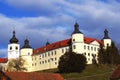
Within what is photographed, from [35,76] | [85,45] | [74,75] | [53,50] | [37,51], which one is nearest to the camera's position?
[35,76]

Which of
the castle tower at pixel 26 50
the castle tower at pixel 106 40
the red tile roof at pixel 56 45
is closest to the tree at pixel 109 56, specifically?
the castle tower at pixel 106 40

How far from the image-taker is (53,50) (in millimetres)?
A: 152875

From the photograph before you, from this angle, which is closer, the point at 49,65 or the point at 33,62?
the point at 49,65

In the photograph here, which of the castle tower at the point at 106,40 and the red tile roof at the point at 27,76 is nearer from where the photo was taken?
the red tile roof at the point at 27,76

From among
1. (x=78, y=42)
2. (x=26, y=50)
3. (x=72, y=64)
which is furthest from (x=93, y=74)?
(x=26, y=50)

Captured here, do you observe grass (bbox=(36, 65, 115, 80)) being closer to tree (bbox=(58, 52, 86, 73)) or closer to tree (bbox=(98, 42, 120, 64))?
tree (bbox=(58, 52, 86, 73))

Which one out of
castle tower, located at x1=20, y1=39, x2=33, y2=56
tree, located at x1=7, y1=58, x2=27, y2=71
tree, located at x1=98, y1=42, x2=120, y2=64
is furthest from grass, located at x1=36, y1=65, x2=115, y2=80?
castle tower, located at x1=20, y1=39, x2=33, y2=56

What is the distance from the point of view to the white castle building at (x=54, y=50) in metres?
142

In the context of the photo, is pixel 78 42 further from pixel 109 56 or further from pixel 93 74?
pixel 93 74

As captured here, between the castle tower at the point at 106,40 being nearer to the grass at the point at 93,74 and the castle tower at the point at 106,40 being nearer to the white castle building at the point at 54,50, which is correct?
the white castle building at the point at 54,50

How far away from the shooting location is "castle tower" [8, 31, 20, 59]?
16588 centimetres

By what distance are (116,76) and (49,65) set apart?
8405 centimetres

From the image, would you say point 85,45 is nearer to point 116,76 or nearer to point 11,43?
point 11,43

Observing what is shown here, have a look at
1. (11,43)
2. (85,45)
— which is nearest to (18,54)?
(11,43)
